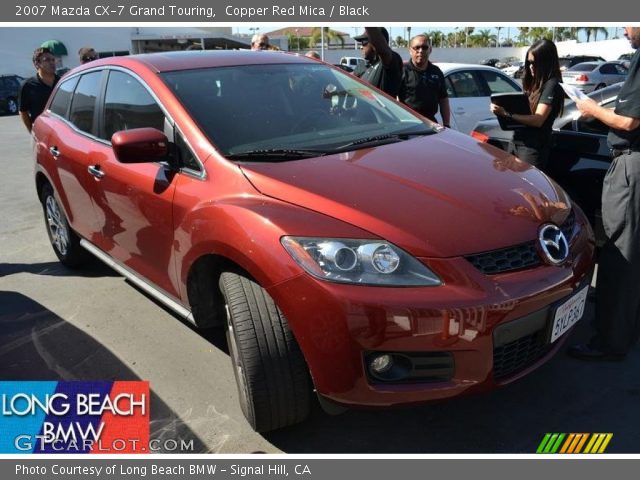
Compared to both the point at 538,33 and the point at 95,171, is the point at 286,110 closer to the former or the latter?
the point at 95,171

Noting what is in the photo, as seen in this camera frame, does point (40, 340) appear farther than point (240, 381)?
Yes

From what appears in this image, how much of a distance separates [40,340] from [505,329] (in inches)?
112

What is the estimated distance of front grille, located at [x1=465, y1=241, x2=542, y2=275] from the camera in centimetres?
214

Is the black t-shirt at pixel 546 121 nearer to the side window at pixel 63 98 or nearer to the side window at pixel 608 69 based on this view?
the side window at pixel 63 98

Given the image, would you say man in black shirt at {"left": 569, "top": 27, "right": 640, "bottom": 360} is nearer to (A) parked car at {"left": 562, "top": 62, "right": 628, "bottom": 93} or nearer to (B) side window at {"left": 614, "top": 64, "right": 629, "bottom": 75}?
(A) parked car at {"left": 562, "top": 62, "right": 628, "bottom": 93}

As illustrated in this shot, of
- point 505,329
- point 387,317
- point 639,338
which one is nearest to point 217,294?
point 387,317

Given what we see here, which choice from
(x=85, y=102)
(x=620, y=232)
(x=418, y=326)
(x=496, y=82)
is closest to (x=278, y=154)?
(x=418, y=326)

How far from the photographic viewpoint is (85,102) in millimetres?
3900

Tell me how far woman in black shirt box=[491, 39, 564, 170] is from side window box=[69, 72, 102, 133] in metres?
2.72

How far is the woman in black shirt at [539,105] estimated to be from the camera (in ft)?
12.3

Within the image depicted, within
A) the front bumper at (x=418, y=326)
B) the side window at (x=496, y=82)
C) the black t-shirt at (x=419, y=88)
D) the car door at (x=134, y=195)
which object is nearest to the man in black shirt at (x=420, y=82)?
the black t-shirt at (x=419, y=88)

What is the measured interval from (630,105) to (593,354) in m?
1.34

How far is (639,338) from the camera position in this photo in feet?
10.9

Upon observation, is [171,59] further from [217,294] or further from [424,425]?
[424,425]
